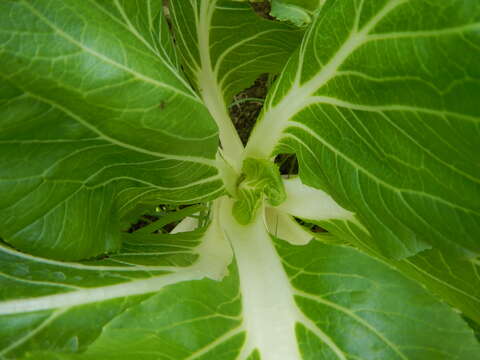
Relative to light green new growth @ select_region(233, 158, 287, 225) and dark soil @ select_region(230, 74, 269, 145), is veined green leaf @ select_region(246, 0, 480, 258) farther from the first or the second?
dark soil @ select_region(230, 74, 269, 145)

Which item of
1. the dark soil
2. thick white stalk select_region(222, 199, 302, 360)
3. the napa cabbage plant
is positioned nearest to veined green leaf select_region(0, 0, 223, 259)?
the napa cabbage plant

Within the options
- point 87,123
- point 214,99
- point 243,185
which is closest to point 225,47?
point 214,99

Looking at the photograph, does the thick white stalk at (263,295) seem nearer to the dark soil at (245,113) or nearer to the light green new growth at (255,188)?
the light green new growth at (255,188)

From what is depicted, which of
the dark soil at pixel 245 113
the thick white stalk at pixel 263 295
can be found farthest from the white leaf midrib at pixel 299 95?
the dark soil at pixel 245 113

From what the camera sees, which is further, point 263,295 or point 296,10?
point 296,10

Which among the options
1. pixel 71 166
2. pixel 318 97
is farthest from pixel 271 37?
pixel 71 166

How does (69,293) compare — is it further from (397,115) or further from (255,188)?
(397,115)
